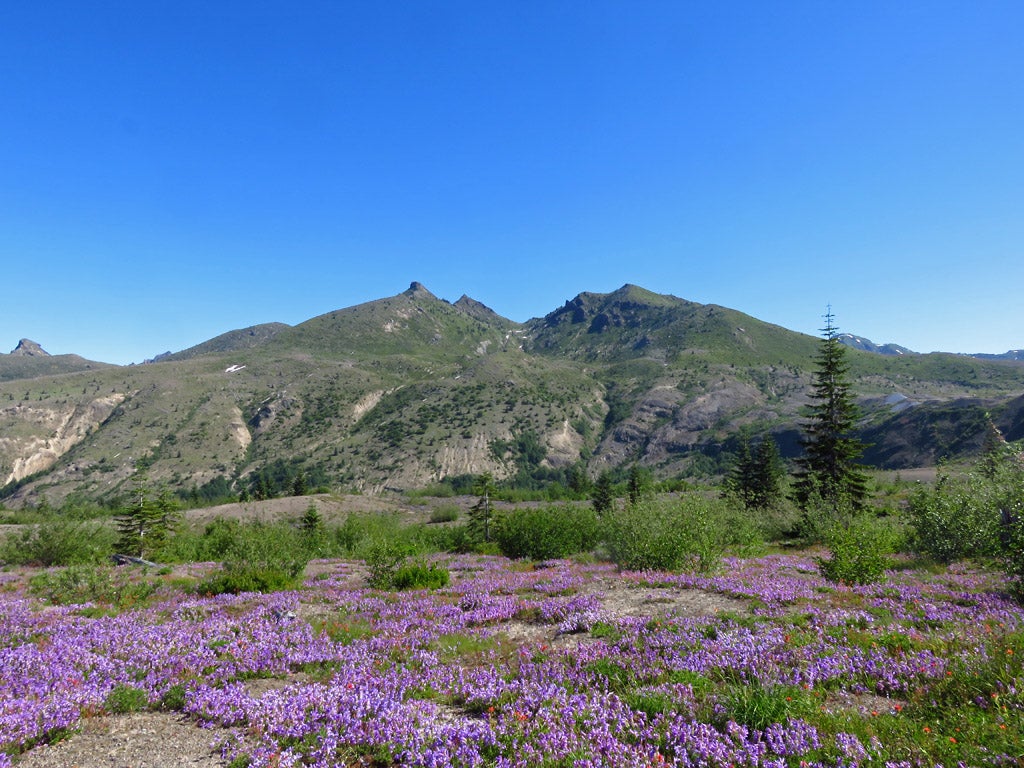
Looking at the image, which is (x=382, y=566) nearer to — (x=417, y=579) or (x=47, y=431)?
(x=417, y=579)

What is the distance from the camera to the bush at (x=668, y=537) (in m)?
15.1

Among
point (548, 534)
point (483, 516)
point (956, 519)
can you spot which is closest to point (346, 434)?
point (483, 516)

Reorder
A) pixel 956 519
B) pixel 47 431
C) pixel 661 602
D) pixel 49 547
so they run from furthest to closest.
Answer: pixel 47 431, pixel 49 547, pixel 956 519, pixel 661 602

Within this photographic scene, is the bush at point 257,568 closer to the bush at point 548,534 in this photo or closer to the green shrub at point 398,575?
the green shrub at point 398,575

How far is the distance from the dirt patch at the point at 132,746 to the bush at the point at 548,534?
2093cm

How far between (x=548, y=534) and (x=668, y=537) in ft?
38.2

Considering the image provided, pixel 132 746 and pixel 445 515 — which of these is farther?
pixel 445 515

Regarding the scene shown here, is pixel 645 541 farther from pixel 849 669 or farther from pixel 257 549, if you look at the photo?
pixel 257 549

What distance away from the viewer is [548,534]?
26172 millimetres

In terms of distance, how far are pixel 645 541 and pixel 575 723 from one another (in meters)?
11.8

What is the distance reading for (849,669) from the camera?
5848 millimetres

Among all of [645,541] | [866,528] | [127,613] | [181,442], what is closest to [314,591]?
[127,613]

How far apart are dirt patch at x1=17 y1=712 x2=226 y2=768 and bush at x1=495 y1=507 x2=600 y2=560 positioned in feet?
68.7

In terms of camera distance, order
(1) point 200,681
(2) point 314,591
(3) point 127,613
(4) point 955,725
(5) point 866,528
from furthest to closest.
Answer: (5) point 866,528 < (2) point 314,591 < (3) point 127,613 < (1) point 200,681 < (4) point 955,725
